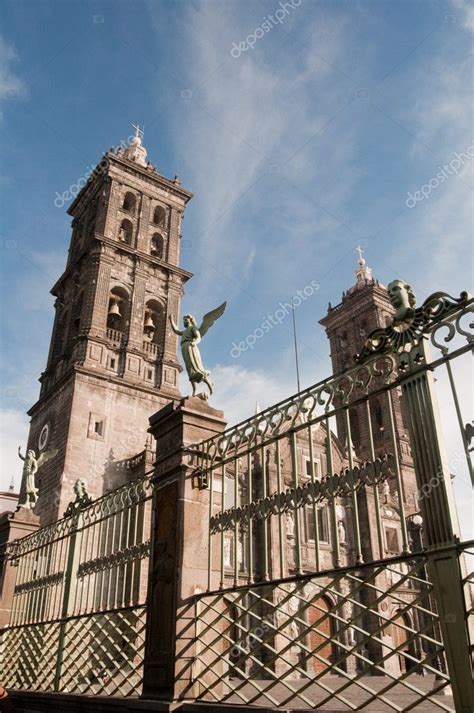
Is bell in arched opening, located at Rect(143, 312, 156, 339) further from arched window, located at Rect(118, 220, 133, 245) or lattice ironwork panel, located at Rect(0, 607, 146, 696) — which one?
lattice ironwork panel, located at Rect(0, 607, 146, 696)

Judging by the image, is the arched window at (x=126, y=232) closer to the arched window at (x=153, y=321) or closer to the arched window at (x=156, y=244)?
the arched window at (x=156, y=244)

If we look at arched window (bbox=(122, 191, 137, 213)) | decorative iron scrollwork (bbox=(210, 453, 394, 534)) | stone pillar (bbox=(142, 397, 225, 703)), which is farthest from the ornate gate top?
arched window (bbox=(122, 191, 137, 213))

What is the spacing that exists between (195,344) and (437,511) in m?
4.26

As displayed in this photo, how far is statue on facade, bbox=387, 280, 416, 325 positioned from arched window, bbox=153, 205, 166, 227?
3033 cm

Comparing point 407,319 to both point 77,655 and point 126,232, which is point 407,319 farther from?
point 126,232

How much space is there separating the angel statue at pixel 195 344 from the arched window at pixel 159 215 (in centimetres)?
2752

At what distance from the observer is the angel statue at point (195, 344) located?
7633 mm

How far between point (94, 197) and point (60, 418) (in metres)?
15.5

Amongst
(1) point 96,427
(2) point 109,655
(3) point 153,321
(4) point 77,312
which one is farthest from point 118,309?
(2) point 109,655

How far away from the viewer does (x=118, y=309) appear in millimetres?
29562

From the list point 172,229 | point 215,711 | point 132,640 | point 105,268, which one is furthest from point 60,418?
point 215,711

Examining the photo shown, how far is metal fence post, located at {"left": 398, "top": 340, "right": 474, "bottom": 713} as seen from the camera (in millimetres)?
3867

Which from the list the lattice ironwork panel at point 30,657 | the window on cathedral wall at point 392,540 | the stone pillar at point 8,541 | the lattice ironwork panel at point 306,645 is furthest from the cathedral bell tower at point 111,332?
the lattice ironwork panel at point 306,645

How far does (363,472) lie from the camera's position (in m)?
4.75
